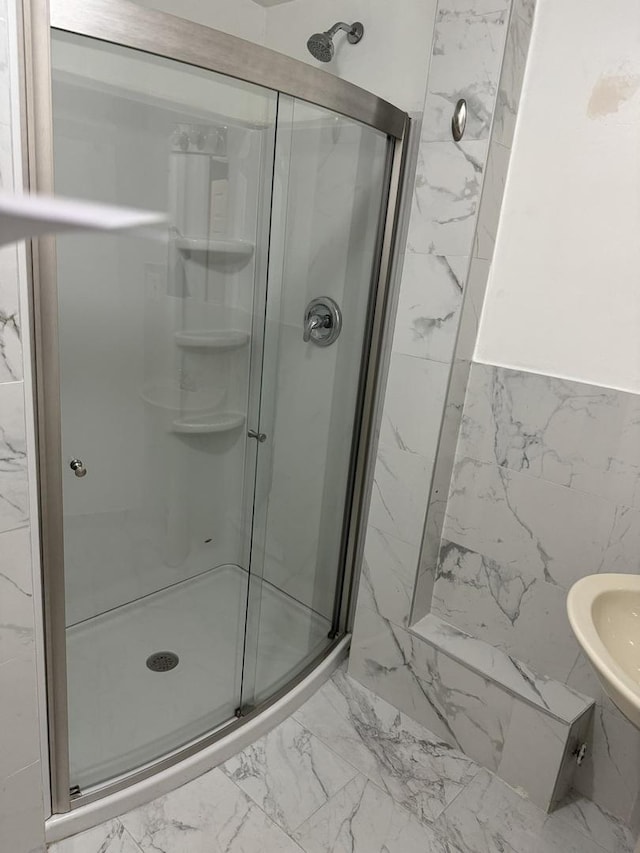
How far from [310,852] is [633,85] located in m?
1.96

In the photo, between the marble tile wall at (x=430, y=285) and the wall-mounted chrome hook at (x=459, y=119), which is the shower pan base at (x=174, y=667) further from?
the wall-mounted chrome hook at (x=459, y=119)

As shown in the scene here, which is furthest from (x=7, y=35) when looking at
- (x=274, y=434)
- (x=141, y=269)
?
(x=274, y=434)

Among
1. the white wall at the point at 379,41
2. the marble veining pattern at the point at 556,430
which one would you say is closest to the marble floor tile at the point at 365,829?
the marble veining pattern at the point at 556,430

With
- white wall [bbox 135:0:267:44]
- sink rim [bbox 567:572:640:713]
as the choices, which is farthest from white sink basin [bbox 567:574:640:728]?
white wall [bbox 135:0:267:44]

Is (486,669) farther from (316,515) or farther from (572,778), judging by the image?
(316,515)

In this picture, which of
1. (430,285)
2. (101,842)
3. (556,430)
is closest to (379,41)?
(430,285)

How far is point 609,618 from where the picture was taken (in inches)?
46.3

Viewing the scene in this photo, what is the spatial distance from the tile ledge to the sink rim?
1.69 ft

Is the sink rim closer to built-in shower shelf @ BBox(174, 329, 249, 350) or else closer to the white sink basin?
the white sink basin

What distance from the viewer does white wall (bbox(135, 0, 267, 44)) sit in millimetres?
1787

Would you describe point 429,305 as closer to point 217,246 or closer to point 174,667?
point 217,246

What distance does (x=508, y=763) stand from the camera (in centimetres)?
163

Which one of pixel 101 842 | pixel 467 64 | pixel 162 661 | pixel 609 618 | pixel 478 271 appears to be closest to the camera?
pixel 609 618

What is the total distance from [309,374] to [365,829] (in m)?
1.27
